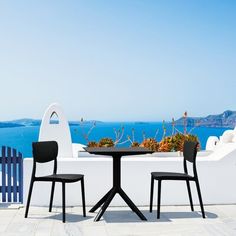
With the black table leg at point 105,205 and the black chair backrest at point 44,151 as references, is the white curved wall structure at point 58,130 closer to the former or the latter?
the black chair backrest at point 44,151

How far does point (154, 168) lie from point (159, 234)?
1.73 m

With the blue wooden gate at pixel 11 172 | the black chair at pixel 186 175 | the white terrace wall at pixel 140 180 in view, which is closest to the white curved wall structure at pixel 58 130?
the blue wooden gate at pixel 11 172

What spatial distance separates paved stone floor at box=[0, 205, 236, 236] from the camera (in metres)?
5.41

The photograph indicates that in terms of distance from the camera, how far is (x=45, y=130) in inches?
304

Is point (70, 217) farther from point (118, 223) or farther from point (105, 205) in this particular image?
point (118, 223)

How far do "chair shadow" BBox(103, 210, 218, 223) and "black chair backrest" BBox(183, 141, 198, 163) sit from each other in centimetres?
67

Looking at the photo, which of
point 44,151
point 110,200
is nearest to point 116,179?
point 110,200

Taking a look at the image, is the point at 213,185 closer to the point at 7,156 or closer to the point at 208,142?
the point at 7,156

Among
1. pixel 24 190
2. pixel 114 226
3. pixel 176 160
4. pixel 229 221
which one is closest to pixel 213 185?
pixel 176 160

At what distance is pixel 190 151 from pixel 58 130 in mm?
2346

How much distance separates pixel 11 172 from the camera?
7.33 metres

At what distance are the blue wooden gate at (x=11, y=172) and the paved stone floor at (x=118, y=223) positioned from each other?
503 millimetres

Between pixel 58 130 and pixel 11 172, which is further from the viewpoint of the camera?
pixel 58 130

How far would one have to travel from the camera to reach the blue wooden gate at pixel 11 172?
725 cm
